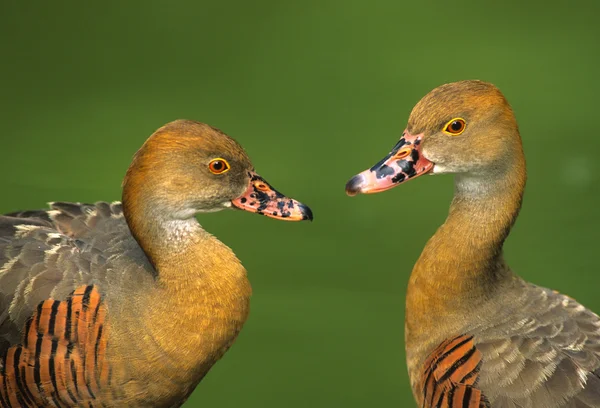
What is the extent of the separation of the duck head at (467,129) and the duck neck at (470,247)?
0.06m

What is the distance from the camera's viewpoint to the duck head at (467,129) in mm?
4055

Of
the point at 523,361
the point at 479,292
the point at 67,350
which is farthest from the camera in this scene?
the point at 479,292

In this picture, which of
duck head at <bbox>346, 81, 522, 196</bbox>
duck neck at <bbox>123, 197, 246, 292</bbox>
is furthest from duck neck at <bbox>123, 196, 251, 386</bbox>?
duck head at <bbox>346, 81, 522, 196</bbox>

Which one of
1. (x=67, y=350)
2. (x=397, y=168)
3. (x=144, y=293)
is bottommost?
(x=67, y=350)

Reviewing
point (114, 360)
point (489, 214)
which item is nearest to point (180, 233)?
point (114, 360)

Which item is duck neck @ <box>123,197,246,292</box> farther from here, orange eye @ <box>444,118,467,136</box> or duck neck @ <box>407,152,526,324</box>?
orange eye @ <box>444,118,467,136</box>

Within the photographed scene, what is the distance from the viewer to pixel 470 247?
4.18 m

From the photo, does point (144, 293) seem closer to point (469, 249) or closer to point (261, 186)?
point (261, 186)

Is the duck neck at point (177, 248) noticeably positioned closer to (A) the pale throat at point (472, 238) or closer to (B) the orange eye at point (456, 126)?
(A) the pale throat at point (472, 238)

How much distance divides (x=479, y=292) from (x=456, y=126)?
65 cm

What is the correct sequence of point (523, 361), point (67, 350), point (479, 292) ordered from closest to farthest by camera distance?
point (523, 361)
point (67, 350)
point (479, 292)

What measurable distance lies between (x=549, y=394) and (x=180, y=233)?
147 cm

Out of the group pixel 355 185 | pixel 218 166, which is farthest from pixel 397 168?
pixel 218 166

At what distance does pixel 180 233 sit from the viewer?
13.6ft
